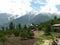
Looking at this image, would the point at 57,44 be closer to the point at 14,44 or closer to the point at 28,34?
the point at 14,44

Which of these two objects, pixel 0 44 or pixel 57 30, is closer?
pixel 0 44

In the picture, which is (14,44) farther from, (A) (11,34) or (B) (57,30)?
(A) (11,34)

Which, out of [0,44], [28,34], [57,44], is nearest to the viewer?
[57,44]

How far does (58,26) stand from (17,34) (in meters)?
14.9

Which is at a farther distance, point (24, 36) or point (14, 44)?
point (24, 36)

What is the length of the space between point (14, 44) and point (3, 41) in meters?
3.74

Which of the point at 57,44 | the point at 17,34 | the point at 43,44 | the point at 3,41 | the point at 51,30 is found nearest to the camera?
the point at 57,44

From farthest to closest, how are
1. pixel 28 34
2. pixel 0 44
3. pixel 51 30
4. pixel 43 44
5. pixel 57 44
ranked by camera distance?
pixel 51 30 → pixel 28 34 → pixel 0 44 → pixel 43 44 → pixel 57 44

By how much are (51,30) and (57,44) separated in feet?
124

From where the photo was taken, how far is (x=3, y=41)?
167 feet

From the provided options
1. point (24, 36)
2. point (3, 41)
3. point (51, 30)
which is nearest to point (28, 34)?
point (24, 36)

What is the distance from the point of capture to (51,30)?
69062mm

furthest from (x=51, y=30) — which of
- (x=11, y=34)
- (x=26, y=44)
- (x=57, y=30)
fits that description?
(x=26, y=44)

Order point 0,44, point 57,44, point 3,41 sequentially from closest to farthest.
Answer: point 57,44
point 0,44
point 3,41
